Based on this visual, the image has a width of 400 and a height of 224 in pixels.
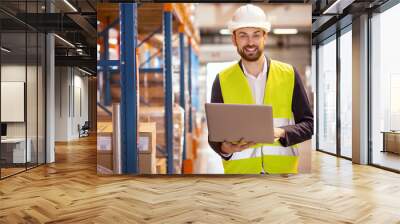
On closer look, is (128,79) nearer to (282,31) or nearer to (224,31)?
(224,31)

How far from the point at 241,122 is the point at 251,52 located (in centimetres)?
121

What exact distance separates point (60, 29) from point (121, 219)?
5.11 m

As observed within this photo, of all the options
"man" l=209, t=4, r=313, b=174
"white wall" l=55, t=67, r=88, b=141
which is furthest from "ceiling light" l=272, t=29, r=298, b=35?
"white wall" l=55, t=67, r=88, b=141

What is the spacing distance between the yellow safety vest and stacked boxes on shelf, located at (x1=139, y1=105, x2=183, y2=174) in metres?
0.69

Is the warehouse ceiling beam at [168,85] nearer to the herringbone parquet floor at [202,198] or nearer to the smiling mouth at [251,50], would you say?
the herringbone parquet floor at [202,198]

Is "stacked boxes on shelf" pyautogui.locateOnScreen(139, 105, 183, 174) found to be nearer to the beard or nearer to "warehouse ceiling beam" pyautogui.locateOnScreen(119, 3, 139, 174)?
"warehouse ceiling beam" pyautogui.locateOnScreen(119, 3, 139, 174)

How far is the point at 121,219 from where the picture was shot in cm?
377

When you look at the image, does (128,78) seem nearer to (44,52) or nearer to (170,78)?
(170,78)

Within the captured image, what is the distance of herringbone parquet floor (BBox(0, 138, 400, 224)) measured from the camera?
3.84 meters

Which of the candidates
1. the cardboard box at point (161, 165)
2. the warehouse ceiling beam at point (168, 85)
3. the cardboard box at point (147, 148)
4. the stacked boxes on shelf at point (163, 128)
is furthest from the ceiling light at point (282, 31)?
the cardboard box at point (161, 165)

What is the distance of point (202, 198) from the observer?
15.2ft

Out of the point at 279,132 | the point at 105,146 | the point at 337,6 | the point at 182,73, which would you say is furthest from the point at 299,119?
the point at 105,146

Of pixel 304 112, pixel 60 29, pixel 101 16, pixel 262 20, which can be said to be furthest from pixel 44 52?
pixel 304 112

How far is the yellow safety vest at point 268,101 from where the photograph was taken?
5.53 m
